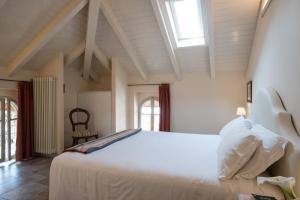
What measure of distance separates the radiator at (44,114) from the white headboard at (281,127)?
372cm

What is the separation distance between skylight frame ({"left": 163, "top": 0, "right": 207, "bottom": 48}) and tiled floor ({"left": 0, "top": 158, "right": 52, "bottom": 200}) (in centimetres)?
320

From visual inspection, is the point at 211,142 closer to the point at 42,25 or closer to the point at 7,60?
the point at 42,25

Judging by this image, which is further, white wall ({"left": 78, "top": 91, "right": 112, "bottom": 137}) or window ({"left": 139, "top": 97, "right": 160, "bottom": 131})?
window ({"left": 139, "top": 97, "right": 160, "bottom": 131})

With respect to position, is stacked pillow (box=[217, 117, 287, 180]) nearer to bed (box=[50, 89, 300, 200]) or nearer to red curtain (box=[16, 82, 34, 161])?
bed (box=[50, 89, 300, 200])

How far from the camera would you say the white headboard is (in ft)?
4.00

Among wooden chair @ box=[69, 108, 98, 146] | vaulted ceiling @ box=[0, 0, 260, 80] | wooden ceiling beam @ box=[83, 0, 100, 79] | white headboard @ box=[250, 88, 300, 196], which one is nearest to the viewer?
white headboard @ box=[250, 88, 300, 196]

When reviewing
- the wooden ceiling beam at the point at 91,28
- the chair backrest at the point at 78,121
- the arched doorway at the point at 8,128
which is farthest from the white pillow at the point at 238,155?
the arched doorway at the point at 8,128

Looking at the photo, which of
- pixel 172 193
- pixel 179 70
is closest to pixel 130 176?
pixel 172 193

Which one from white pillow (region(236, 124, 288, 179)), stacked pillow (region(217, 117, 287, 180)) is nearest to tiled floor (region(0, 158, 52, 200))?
stacked pillow (region(217, 117, 287, 180))

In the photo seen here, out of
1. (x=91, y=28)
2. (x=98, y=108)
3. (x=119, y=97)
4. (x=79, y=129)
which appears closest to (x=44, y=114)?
(x=79, y=129)

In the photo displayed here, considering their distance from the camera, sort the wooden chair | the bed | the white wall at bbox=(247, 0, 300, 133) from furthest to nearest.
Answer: the wooden chair
the white wall at bbox=(247, 0, 300, 133)
the bed

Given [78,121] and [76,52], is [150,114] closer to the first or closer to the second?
[78,121]

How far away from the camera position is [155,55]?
13.8 ft

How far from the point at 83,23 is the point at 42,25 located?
2.28ft
